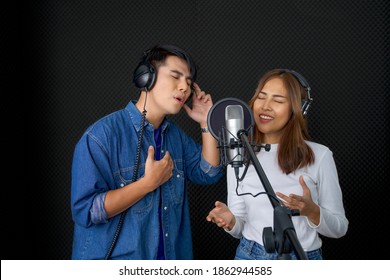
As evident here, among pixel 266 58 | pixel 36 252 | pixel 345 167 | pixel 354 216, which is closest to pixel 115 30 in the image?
pixel 266 58

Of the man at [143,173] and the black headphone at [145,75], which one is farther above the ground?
the black headphone at [145,75]

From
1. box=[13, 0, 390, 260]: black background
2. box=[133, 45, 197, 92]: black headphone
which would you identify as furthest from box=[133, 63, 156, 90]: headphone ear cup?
box=[13, 0, 390, 260]: black background

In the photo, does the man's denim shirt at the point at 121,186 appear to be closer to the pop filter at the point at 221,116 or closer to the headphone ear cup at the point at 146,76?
the headphone ear cup at the point at 146,76

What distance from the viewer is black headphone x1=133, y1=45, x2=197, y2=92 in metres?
1.49

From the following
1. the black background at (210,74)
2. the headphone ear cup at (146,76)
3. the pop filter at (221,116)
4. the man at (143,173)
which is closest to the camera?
the pop filter at (221,116)

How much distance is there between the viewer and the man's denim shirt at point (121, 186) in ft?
4.36

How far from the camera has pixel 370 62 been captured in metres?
2.12

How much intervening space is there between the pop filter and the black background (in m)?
0.94

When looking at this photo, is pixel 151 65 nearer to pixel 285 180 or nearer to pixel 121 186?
pixel 121 186

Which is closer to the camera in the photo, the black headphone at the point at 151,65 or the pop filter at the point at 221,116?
the pop filter at the point at 221,116

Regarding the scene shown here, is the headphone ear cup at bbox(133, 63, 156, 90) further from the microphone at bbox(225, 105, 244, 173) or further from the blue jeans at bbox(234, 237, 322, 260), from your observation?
the blue jeans at bbox(234, 237, 322, 260)

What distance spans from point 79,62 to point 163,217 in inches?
39.1

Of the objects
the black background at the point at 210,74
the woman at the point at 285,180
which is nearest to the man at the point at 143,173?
the woman at the point at 285,180

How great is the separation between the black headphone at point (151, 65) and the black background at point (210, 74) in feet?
1.93
